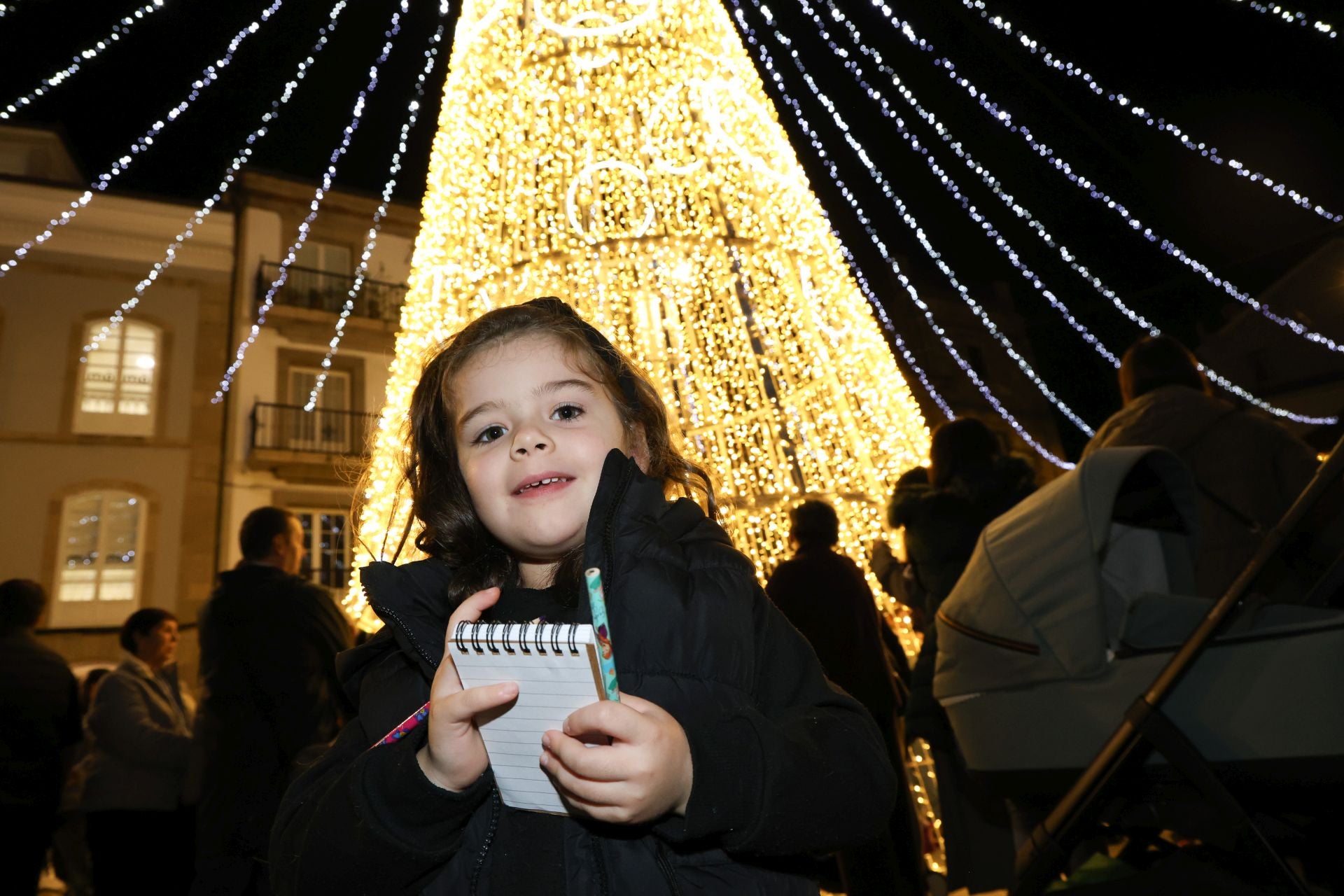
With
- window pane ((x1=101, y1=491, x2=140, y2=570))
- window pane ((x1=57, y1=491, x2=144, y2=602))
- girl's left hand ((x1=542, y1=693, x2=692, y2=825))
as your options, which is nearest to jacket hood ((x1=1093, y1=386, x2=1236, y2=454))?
girl's left hand ((x1=542, y1=693, x2=692, y2=825))

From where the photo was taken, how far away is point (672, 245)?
11.8ft

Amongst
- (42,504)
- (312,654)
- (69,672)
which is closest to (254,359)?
(42,504)

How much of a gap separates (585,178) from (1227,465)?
8.33ft

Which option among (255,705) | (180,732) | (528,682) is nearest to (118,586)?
(180,732)

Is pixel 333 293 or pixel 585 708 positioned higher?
pixel 333 293

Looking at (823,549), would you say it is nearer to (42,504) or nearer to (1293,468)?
(1293,468)

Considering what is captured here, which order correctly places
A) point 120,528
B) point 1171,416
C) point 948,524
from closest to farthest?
point 1171,416 < point 948,524 < point 120,528

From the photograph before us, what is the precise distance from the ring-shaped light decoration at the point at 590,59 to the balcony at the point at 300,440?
920cm

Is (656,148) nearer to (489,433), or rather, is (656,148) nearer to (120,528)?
(489,433)

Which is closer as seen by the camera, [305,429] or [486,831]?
[486,831]

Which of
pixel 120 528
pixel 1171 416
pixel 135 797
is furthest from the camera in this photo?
pixel 120 528

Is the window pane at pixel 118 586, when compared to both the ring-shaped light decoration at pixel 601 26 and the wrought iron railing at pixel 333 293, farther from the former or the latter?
the ring-shaped light decoration at pixel 601 26

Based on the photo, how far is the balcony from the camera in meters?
12.1

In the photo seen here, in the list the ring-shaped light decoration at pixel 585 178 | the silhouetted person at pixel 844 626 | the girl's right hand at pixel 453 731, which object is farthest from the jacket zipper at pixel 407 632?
the ring-shaped light decoration at pixel 585 178
